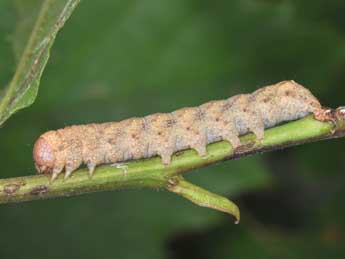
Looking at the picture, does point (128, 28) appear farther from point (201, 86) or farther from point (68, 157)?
point (68, 157)

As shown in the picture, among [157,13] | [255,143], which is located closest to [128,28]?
[157,13]

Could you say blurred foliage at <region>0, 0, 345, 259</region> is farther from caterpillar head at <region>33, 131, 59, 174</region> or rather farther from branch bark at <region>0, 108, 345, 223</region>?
branch bark at <region>0, 108, 345, 223</region>

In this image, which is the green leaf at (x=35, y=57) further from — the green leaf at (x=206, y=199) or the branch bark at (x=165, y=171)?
the green leaf at (x=206, y=199)

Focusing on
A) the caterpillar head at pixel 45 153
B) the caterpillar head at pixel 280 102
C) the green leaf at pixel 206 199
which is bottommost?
the green leaf at pixel 206 199

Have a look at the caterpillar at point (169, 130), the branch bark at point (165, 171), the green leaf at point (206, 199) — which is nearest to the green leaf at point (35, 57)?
the branch bark at point (165, 171)

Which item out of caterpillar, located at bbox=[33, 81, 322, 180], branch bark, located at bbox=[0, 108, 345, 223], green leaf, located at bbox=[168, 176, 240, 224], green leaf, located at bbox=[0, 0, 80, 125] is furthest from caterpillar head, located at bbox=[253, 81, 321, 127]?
green leaf, located at bbox=[0, 0, 80, 125]
